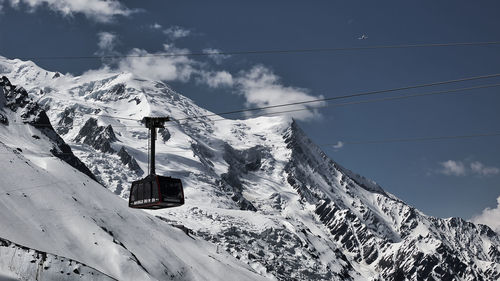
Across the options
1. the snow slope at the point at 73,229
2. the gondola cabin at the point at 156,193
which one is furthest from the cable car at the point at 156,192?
Answer: the snow slope at the point at 73,229

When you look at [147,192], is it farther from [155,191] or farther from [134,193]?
[134,193]

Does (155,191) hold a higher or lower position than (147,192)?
higher

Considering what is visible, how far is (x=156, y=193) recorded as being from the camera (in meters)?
54.4

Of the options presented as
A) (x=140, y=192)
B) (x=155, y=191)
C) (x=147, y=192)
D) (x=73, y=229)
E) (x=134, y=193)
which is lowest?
(x=73, y=229)

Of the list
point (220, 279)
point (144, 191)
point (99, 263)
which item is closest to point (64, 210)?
point (99, 263)

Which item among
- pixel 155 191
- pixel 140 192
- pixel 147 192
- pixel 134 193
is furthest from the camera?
pixel 134 193

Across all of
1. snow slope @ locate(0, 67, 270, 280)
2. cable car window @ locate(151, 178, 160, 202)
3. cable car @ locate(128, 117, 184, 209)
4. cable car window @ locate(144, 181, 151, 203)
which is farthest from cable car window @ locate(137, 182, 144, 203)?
snow slope @ locate(0, 67, 270, 280)

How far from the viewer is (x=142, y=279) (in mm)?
147000

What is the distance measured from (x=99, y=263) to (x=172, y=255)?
4853 cm

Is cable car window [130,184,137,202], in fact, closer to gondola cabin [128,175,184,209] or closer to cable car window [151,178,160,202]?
gondola cabin [128,175,184,209]

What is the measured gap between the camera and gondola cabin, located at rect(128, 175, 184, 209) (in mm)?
54406

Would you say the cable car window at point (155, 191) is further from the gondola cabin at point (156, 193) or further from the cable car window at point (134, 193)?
the cable car window at point (134, 193)

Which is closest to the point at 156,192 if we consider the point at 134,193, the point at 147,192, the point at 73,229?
the point at 147,192

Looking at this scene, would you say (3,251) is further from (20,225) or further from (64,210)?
(64,210)
